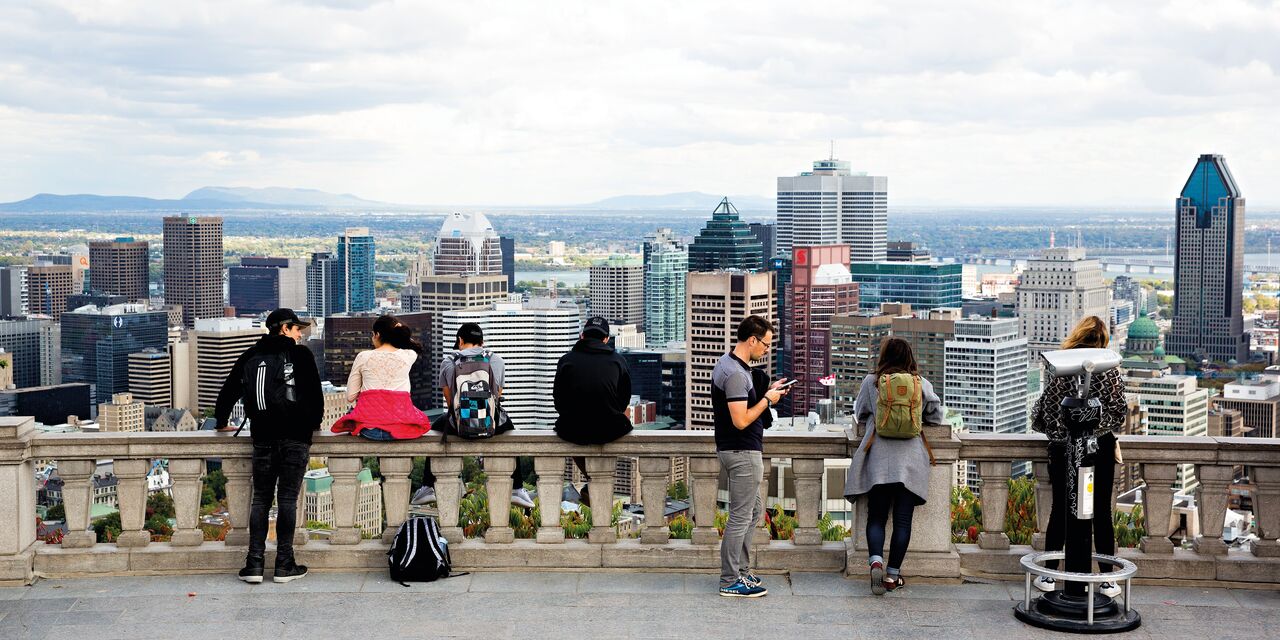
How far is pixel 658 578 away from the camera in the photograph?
8805 mm

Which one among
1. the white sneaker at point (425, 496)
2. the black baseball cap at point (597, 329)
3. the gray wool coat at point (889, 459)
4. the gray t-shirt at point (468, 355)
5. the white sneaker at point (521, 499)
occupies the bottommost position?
the white sneaker at point (521, 499)

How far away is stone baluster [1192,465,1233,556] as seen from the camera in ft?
28.4

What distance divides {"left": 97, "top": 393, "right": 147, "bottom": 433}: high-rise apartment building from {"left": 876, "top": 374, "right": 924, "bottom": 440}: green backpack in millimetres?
115038

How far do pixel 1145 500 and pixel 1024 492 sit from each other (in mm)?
5259

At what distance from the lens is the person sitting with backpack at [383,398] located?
29.5ft

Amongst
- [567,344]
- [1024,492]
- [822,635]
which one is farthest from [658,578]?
[567,344]

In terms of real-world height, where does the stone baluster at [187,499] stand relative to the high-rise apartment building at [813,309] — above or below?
above

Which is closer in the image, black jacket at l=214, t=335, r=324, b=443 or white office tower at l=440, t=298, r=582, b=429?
black jacket at l=214, t=335, r=324, b=443

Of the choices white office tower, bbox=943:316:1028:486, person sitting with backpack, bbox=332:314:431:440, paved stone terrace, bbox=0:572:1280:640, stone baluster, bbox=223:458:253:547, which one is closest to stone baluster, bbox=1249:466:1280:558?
paved stone terrace, bbox=0:572:1280:640

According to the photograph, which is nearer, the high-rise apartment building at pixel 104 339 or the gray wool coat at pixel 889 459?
the gray wool coat at pixel 889 459

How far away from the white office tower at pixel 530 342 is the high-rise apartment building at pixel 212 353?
65.7ft

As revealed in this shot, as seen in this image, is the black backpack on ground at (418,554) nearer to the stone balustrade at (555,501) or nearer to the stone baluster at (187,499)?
the stone balustrade at (555,501)

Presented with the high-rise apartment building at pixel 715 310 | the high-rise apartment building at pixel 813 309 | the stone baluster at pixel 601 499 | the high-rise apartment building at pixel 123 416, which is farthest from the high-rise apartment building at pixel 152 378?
the stone baluster at pixel 601 499

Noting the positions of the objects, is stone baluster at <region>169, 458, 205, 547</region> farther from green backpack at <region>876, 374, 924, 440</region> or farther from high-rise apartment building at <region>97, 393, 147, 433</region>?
high-rise apartment building at <region>97, 393, 147, 433</region>
